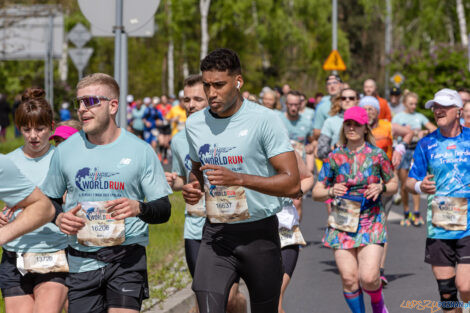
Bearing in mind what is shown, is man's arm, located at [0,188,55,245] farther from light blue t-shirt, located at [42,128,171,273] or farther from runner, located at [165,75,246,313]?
runner, located at [165,75,246,313]

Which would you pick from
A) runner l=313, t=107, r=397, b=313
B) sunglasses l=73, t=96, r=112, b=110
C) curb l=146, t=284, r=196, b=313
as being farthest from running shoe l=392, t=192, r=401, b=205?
sunglasses l=73, t=96, r=112, b=110

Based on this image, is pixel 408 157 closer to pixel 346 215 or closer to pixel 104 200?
pixel 346 215

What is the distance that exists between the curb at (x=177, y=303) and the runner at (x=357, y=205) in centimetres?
133

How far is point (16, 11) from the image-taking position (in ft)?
84.5

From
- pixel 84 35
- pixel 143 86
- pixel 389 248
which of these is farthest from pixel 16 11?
pixel 143 86

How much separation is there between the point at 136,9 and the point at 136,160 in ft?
9.56

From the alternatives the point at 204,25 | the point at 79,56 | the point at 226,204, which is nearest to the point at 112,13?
the point at 226,204

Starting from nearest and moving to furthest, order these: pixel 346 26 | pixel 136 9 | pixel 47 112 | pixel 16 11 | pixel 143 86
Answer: pixel 47 112, pixel 136 9, pixel 16 11, pixel 143 86, pixel 346 26

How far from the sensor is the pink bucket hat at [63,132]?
628 cm

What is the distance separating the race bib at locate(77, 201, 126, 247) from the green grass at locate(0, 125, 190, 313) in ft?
6.65

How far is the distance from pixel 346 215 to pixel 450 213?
911 millimetres

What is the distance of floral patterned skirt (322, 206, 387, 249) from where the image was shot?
7.52 metres

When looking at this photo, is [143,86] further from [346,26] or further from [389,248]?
[389,248]

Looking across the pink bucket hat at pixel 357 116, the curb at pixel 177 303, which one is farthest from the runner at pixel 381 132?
the curb at pixel 177 303
